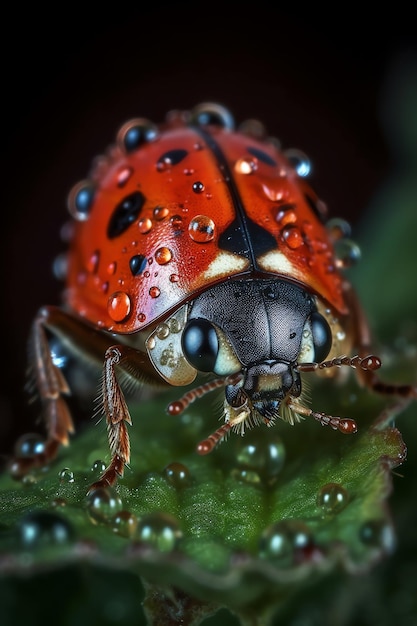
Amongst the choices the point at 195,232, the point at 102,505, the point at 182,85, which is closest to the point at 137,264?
the point at 195,232

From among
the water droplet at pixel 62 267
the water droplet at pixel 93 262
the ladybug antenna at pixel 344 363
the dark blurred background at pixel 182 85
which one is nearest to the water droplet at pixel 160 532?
the ladybug antenna at pixel 344 363

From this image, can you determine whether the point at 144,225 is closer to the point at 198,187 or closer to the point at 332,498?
the point at 198,187

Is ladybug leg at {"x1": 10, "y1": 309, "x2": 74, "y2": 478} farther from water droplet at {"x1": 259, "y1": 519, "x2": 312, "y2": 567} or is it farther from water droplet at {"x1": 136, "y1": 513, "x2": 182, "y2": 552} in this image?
water droplet at {"x1": 259, "y1": 519, "x2": 312, "y2": 567}

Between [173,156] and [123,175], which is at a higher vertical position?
[173,156]

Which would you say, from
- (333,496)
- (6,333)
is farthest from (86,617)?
(6,333)

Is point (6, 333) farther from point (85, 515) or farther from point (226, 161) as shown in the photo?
point (85, 515)

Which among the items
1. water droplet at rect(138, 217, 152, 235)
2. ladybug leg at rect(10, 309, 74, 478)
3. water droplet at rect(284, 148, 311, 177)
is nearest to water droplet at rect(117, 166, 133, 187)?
water droplet at rect(138, 217, 152, 235)
